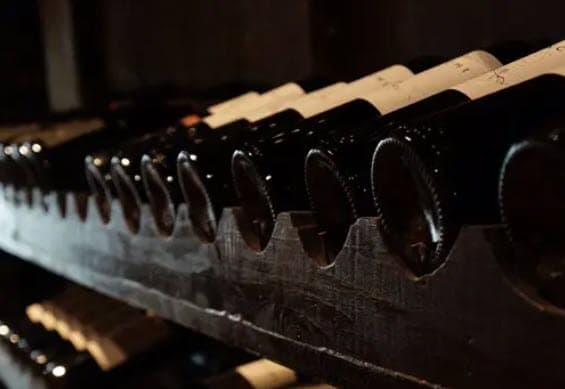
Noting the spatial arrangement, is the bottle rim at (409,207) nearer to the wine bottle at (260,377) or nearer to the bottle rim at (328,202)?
the bottle rim at (328,202)

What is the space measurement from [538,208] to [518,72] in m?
0.16

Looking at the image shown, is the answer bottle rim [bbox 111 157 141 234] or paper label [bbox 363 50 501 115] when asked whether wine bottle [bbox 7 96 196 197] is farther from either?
paper label [bbox 363 50 501 115]

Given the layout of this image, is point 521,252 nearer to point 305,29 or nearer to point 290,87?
point 290,87

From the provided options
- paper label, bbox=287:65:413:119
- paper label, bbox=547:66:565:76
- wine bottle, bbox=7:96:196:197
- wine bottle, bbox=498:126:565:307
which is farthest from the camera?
wine bottle, bbox=7:96:196:197

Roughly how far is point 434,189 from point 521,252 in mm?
57

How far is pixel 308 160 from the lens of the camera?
1.70ft

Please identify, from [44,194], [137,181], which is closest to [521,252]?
[137,181]

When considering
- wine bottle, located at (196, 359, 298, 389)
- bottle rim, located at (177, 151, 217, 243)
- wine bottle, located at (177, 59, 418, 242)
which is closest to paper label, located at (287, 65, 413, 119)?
wine bottle, located at (177, 59, 418, 242)

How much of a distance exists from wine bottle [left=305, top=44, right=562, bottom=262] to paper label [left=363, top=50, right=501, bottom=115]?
0.12 ft

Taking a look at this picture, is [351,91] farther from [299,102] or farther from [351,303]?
[351,303]

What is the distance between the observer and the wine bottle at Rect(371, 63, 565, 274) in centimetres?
43

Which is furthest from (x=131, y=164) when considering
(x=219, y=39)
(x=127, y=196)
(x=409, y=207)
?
(x=219, y=39)

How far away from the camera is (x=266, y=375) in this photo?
1054 mm

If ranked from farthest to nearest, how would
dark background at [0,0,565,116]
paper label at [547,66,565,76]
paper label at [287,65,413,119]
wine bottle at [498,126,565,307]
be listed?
dark background at [0,0,565,116] → paper label at [287,65,413,119] → paper label at [547,66,565,76] → wine bottle at [498,126,565,307]
